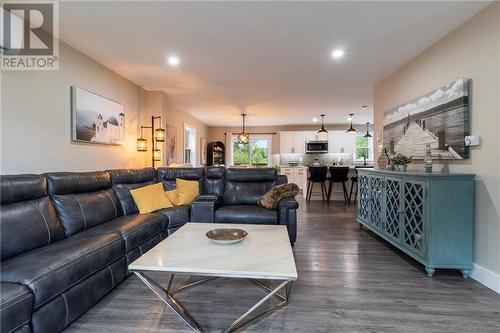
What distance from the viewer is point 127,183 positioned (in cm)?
329

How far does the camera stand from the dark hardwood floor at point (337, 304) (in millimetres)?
1651

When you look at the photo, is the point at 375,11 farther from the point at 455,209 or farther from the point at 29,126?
the point at 29,126

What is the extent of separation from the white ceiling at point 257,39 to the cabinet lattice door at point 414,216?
1623 millimetres

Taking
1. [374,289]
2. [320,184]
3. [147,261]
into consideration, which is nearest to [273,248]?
[147,261]

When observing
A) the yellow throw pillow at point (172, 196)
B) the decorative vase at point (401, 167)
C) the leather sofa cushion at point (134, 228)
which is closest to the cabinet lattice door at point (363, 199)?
the decorative vase at point (401, 167)

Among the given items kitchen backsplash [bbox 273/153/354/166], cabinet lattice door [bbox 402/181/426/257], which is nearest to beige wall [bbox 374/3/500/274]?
cabinet lattice door [bbox 402/181/426/257]

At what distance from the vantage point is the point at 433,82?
2.93 meters

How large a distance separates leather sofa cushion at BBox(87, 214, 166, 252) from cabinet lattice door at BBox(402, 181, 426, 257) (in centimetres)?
273

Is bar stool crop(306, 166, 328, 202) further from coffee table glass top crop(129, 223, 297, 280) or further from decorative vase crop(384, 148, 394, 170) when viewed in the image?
coffee table glass top crop(129, 223, 297, 280)

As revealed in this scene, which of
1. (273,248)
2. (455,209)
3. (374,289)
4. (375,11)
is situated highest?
(375,11)

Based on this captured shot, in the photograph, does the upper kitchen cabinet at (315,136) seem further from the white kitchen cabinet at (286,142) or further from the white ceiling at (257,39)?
the white ceiling at (257,39)

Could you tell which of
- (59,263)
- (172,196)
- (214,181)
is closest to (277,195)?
(214,181)

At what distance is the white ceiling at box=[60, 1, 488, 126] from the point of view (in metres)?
2.26

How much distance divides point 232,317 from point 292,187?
76.9 inches
